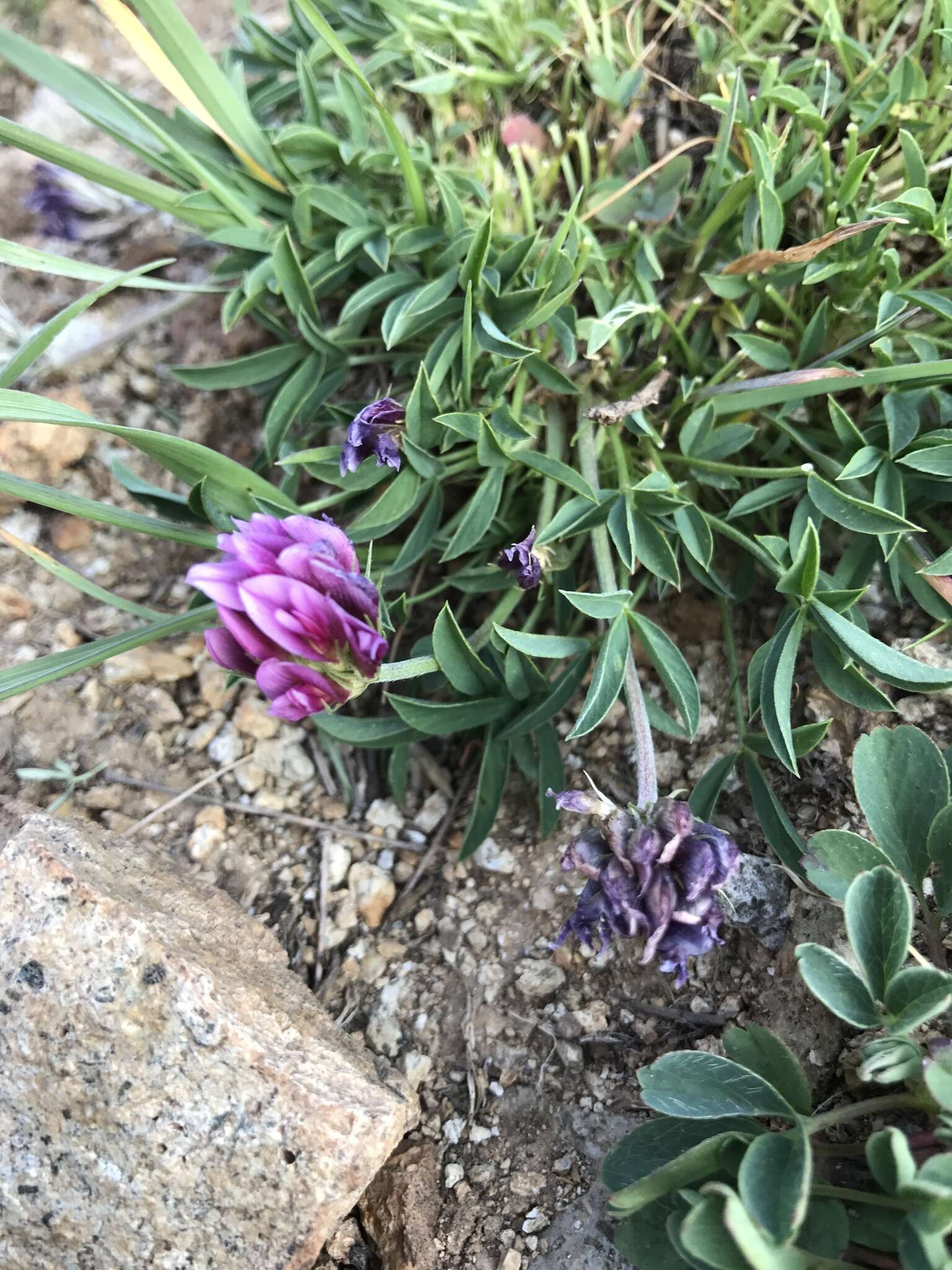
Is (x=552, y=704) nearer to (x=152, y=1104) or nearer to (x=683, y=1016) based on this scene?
(x=683, y=1016)

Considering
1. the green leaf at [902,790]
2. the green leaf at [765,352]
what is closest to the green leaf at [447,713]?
the green leaf at [902,790]

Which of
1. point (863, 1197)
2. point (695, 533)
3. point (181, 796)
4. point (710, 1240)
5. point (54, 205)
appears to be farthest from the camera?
point (54, 205)

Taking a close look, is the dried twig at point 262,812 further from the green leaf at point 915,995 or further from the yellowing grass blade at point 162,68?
the yellowing grass blade at point 162,68

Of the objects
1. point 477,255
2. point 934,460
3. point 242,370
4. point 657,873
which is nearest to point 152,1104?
point 657,873

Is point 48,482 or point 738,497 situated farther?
point 48,482

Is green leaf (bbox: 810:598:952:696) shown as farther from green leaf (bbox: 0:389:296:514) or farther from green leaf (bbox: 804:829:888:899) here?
green leaf (bbox: 0:389:296:514)

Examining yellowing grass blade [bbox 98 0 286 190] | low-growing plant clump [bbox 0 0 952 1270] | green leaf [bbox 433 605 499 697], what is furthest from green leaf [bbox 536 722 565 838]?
yellowing grass blade [bbox 98 0 286 190]

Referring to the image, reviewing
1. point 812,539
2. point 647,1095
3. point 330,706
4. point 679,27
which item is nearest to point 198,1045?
point 330,706

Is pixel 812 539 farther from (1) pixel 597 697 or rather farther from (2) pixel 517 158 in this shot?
(2) pixel 517 158
